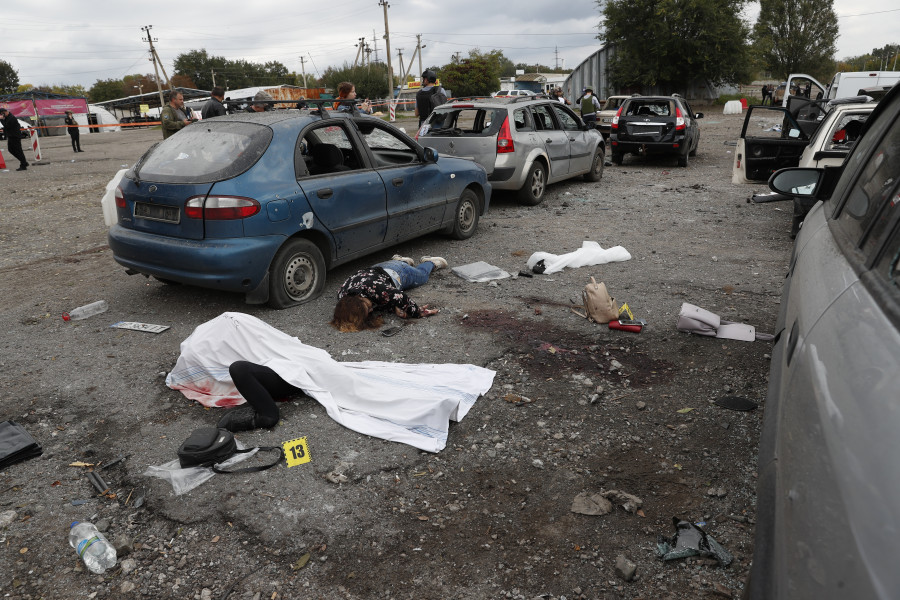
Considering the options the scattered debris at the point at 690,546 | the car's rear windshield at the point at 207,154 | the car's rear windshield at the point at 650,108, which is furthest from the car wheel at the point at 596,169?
the scattered debris at the point at 690,546

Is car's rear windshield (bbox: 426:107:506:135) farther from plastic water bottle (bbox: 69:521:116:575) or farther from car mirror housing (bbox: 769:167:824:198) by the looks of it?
plastic water bottle (bbox: 69:521:116:575)

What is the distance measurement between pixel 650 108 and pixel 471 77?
5964 cm

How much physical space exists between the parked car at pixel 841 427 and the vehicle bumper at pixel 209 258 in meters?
4.01

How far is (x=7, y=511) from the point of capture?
2.93 meters

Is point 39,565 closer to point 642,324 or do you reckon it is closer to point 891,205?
point 891,205

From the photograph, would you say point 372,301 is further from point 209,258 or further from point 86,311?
point 86,311

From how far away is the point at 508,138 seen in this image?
9312 millimetres

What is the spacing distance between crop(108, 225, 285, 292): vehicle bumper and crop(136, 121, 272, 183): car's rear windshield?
522mm

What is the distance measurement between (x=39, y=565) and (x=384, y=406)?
179 cm

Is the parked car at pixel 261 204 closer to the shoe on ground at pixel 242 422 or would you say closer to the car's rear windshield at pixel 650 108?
the shoe on ground at pixel 242 422

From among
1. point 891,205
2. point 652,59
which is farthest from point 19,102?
point 891,205

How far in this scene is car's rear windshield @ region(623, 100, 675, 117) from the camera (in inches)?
557

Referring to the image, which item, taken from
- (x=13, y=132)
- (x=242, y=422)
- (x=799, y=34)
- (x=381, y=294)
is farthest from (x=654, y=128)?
(x=799, y=34)

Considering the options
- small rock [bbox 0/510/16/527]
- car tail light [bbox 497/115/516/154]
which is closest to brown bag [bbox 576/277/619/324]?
small rock [bbox 0/510/16/527]
